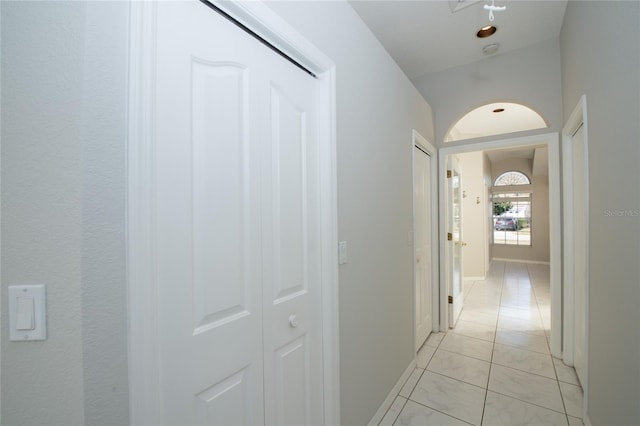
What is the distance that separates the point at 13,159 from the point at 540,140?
338cm

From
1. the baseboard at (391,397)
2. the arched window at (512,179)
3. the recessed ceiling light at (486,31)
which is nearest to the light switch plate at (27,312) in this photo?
the baseboard at (391,397)

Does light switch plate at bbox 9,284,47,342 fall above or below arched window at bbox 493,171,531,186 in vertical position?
below

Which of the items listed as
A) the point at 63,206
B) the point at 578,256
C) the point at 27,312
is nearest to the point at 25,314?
the point at 27,312

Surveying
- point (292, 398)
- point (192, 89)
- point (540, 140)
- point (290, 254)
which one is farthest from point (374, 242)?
point (540, 140)

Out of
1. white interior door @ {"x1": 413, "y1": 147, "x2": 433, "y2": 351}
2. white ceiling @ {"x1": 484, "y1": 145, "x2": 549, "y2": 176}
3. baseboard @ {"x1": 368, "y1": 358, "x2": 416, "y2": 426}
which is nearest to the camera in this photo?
baseboard @ {"x1": 368, "y1": 358, "x2": 416, "y2": 426}

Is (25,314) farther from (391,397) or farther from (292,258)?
(391,397)

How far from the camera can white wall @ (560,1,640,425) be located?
103cm

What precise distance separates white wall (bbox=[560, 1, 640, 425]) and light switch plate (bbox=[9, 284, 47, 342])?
1863 mm

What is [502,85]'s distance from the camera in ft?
8.63

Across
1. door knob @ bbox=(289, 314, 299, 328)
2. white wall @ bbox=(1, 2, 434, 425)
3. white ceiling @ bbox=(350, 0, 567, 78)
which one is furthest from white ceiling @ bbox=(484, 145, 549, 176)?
white wall @ bbox=(1, 2, 434, 425)

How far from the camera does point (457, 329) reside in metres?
3.08

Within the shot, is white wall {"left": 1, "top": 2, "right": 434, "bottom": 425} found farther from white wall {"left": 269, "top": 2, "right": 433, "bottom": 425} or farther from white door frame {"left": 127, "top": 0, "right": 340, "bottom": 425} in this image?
white wall {"left": 269, "top": 2, "right": 433, "bottom": 425}

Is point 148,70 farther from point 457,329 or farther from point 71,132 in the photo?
point 457,329

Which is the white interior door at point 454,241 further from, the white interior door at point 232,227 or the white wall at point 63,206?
the white wall at point 63,206
